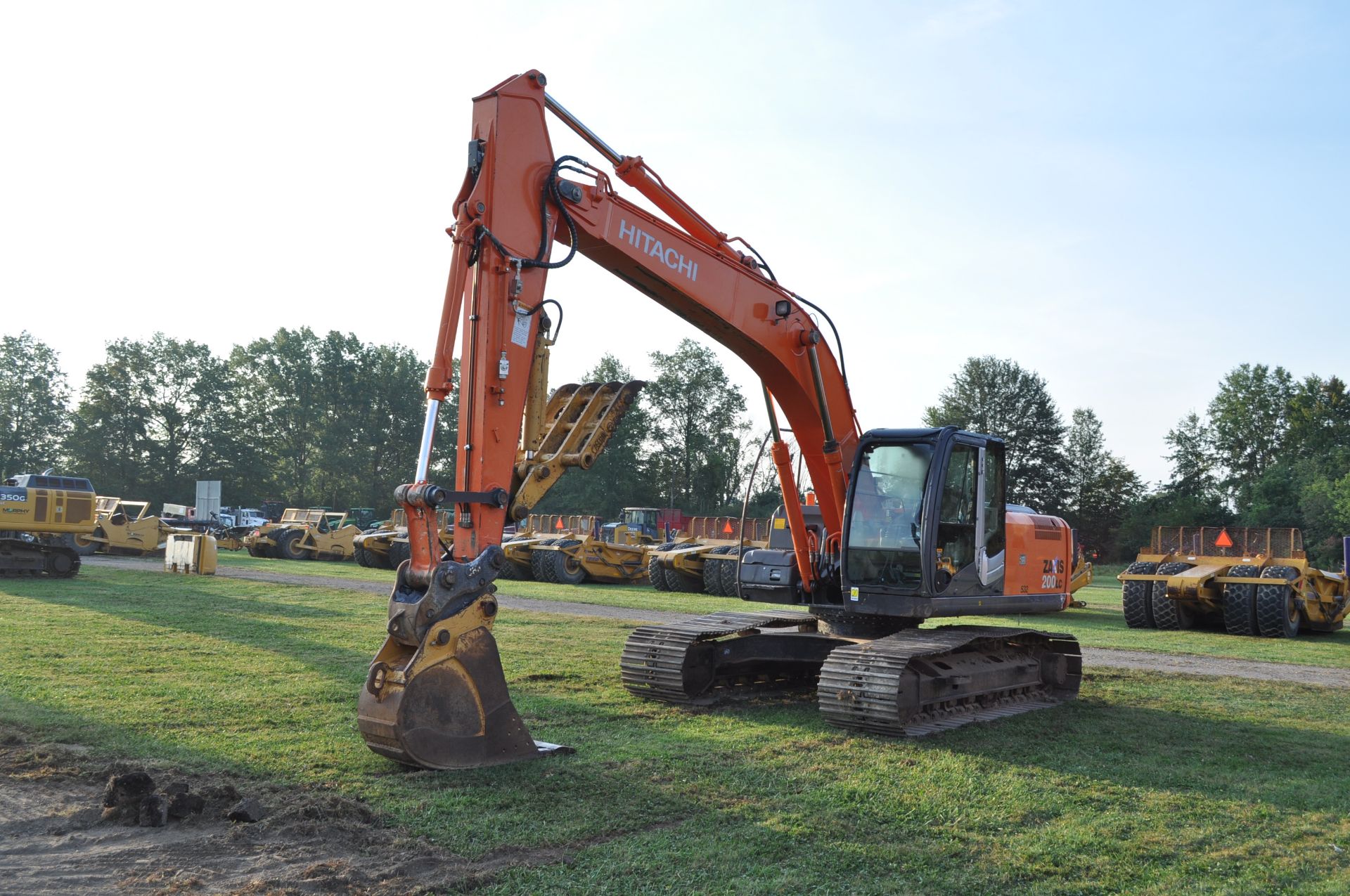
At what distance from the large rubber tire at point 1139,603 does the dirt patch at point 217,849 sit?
1737 cm

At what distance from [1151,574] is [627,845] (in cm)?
1732

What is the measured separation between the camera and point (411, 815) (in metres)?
5.68

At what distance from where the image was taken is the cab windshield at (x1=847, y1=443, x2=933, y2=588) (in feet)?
30.1

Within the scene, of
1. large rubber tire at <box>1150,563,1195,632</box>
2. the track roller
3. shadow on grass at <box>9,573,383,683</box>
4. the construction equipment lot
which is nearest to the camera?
the construction equipment lot

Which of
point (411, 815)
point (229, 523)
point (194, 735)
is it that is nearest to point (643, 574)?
point (194, 735)

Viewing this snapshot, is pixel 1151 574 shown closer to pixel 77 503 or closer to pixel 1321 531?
pixel 77 503

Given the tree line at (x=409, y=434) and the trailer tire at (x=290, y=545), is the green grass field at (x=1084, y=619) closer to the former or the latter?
the trailer tire at (x=290, y=545)

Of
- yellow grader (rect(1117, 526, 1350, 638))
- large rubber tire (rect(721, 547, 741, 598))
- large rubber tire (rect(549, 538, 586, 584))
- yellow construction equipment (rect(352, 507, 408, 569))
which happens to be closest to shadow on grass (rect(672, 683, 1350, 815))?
yellow grader (rect(1117, 526, 1350, 638))

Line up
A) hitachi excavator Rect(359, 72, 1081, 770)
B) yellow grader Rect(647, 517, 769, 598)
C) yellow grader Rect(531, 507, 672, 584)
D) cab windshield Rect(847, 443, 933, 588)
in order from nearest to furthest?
hitachi excavator Rect(359, 72, 1081, 770) < cab windshield Rect(847, 443, 933, 588) < yellow grader Rect(647, 517, 769, 598) < yellow grader Rect(531, 507, 672, 584)

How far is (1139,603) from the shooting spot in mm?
19891

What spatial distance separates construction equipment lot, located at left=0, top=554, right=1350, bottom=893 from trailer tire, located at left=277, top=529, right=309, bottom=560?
22721 millimetres

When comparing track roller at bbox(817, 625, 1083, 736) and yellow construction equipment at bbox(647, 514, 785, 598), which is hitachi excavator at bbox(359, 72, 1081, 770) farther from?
yellow construction equipment at bbox(647, 514, 785, 598)

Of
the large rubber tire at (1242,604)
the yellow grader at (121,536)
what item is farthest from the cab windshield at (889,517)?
the yellow grader at (121,536)

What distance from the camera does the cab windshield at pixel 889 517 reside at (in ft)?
30.1
